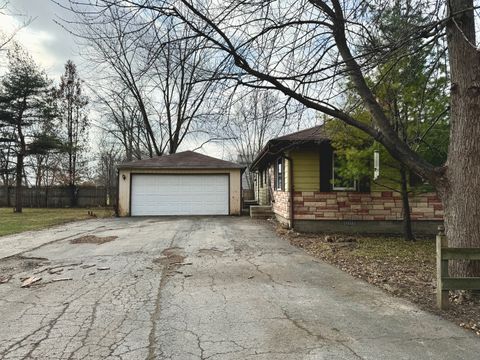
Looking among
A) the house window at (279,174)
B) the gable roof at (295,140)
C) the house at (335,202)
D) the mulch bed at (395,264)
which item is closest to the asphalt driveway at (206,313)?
the mulch bed at (395,264)

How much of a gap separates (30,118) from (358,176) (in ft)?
66.6

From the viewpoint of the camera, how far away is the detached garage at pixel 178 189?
56.9 feet

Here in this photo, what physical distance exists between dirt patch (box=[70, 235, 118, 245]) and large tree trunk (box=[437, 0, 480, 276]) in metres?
7.82

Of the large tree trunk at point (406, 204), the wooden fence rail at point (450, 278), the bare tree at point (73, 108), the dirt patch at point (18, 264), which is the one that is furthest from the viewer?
the bare tree at point (73, 108)

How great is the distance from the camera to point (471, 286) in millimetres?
4035

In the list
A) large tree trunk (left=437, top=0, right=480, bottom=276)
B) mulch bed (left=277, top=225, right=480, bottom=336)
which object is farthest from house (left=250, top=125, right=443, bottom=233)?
large tree trunk (left=437, top=0, right=480, bottom=276)

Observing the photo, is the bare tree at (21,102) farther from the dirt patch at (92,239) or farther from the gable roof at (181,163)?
the dirt patch at (92,239)

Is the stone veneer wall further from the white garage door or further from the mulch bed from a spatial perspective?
the white garage door

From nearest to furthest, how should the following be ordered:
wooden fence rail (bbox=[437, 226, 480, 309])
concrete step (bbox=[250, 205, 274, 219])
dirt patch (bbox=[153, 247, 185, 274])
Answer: wooden fence rail (bbox=[437, 226, 480, 309]) → dirt patch (bbox=[153, 247, 185, 274]) → concrete step (bbox=[250, 205, 274, 219])

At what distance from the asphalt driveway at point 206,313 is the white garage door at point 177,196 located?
10157 mm

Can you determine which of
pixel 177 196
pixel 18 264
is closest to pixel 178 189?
pixel 177 196

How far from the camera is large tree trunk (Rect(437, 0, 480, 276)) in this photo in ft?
14.5

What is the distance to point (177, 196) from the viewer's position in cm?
1748

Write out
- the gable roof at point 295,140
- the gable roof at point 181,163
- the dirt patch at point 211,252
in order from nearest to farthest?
the dirt patch at point 211,252, the gable roof at point 295,140, the gable roof at point 181,163
